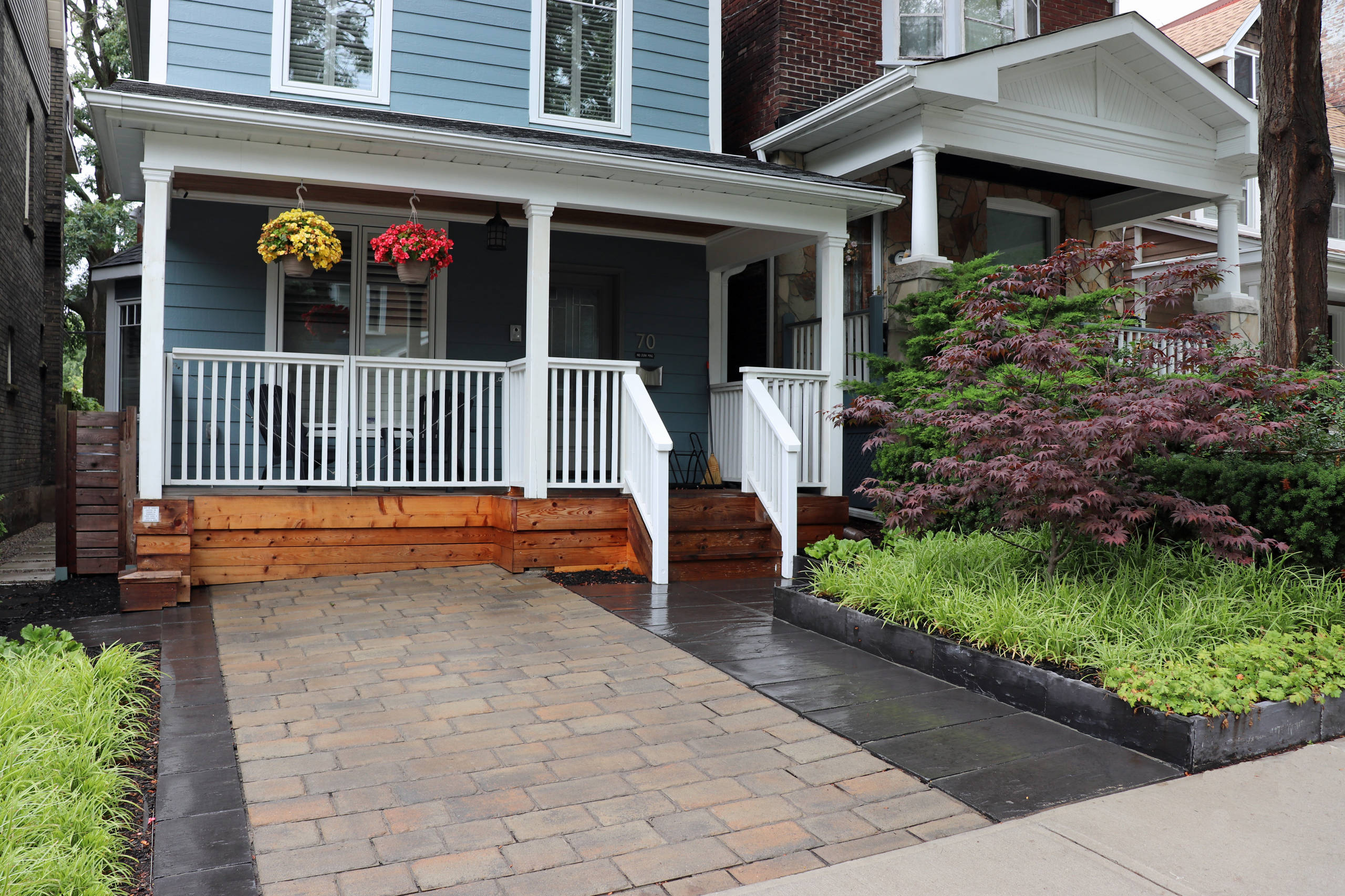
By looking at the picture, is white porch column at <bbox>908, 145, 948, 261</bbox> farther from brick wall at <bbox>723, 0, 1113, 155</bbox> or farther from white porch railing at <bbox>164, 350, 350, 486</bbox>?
white porch railing at <bbox>164, 350, 350, 486</bbox>

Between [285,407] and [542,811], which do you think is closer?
[542,811]

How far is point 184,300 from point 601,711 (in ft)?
19.3

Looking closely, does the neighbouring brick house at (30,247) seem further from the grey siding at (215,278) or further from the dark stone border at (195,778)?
the dark stone border at (195,778)

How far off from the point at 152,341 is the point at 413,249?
1.80 m

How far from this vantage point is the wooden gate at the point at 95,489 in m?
6.55

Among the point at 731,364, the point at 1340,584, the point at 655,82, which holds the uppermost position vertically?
the point at 655,82

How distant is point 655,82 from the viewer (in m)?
8.95

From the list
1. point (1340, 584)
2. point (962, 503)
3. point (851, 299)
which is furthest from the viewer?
point (851, 299)

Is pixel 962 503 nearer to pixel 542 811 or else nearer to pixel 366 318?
pixel 542 811

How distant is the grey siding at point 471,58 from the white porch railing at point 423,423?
2.42 m

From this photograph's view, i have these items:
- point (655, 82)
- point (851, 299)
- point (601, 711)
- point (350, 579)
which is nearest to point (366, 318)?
point (350, 579)

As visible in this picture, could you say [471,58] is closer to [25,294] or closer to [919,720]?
[919,720]

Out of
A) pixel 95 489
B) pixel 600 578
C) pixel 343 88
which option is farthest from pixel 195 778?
pixel 343 88

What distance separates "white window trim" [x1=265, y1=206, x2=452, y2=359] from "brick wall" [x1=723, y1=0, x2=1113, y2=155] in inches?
140
